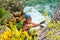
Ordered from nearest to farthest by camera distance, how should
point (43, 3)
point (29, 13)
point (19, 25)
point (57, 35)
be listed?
point (57, 35), point (19, 25), point (29, 13), point (43, 3)

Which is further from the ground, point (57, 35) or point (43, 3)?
point (57, 35)

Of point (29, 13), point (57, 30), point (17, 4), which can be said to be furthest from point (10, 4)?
point (57, 30)

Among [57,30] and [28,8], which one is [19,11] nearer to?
[28,8]

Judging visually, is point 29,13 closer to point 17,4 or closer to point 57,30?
point 17,4

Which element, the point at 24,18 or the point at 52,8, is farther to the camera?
the point at 52,8

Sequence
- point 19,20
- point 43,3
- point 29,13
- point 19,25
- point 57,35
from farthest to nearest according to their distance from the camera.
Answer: point 43,3 → point 29,13 → point 19,20 → point 19,25 → point 57,35

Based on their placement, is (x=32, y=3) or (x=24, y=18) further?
(x=32, y=3)

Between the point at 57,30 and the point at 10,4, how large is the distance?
10.2 ft

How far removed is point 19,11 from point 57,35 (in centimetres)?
313

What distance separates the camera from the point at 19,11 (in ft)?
18.1

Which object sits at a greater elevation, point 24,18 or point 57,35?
point 57,35

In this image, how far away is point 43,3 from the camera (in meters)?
5.84

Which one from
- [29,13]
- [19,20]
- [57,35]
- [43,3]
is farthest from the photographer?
[43,3]

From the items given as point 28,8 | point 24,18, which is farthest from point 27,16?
point 28,8
